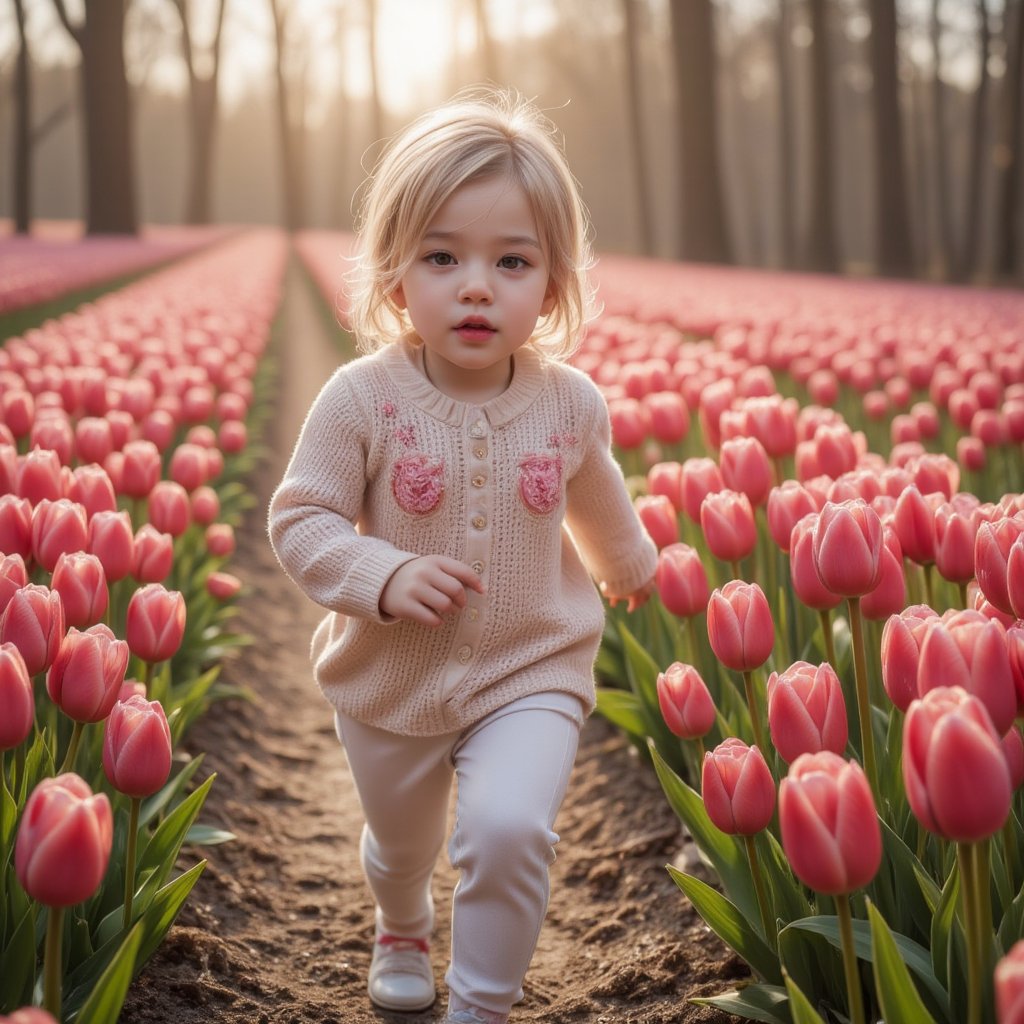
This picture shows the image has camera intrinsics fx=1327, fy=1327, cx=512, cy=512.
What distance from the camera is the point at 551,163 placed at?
2395 millimetres

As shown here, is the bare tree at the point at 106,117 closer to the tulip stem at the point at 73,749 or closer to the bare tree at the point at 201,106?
the bare tree at the point at 201,106

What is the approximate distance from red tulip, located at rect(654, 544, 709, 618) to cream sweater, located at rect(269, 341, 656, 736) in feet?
0.59

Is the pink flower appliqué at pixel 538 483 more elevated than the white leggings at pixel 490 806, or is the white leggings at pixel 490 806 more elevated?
the pink flower appliqué at pixel 538 483

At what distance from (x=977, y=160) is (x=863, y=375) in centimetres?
2635

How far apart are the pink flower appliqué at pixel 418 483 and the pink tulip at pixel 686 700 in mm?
510

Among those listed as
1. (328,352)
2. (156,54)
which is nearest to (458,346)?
(328,352)

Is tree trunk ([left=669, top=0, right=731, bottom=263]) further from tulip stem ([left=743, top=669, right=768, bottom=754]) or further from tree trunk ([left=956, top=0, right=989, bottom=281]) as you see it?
tulip stem ([left=743, top=669, right=768, bottom=754])

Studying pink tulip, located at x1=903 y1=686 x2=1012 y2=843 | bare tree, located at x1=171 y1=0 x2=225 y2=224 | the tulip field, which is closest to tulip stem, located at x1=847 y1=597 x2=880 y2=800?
the tulip field

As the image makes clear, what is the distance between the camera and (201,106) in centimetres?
4600

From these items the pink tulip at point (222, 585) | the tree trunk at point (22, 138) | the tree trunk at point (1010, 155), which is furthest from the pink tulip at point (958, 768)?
the tree trunk at point (22, 138)

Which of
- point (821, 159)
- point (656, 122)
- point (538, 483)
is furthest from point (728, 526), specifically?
point (656, 122)

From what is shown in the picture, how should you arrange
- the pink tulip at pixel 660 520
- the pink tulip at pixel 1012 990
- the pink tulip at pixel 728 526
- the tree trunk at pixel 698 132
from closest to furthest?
the pink tulip at pixel 1012 990
the pink tulip at pixel 728 526
the pink tulip at pixel 660 520
the tree trunk at pixel 698 132

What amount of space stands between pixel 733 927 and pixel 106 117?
27.0m

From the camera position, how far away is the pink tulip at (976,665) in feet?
5.01
